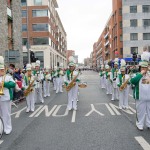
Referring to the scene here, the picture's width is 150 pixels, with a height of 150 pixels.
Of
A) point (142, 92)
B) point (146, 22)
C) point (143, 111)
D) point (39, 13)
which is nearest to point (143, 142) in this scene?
point (143, 111)

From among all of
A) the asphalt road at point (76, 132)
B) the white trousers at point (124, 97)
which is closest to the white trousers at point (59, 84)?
the white trousers at point (124, 97)

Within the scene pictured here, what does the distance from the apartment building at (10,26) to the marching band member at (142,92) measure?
52.6 ft

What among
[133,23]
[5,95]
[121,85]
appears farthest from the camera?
[133,23]

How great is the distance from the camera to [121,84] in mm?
11789

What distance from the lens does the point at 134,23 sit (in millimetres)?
63188

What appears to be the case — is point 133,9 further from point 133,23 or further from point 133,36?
point 133,36

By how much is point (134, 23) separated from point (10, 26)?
40164 mm

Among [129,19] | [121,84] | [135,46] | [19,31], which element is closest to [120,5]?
[129,19]

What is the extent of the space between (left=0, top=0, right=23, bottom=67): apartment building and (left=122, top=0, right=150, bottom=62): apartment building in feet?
119

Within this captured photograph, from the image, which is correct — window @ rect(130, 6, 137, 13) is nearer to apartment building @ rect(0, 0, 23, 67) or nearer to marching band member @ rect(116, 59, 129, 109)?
apartment building @ rect(0, 0, 23, 67)

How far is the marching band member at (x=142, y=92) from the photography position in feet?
25.8

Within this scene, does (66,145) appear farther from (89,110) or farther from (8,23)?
(8,23)

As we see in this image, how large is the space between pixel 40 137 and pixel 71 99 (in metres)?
4.76

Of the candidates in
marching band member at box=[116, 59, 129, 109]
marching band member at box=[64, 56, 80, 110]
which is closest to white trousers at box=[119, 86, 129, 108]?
marching band member at box=[116, 59, 129, 109]
